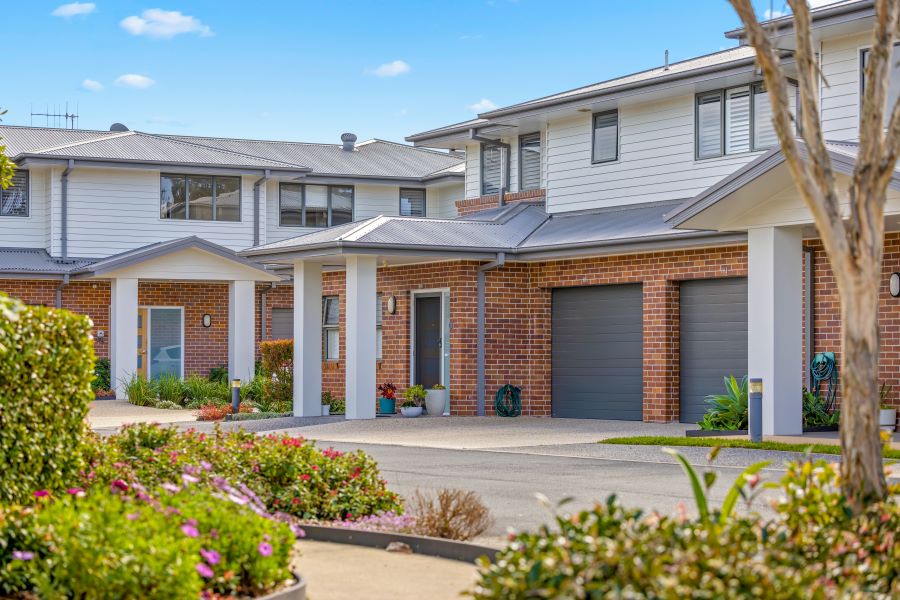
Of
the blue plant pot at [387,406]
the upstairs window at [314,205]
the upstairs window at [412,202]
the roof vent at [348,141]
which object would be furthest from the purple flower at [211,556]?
the roof vent at [348,141]

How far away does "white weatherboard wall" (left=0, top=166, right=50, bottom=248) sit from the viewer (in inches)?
1340

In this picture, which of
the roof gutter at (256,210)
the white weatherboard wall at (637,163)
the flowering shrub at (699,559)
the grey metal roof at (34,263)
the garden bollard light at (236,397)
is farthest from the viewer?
the roof gutter at (256,210)

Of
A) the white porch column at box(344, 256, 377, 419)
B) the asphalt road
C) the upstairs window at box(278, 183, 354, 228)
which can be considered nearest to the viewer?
the asphalt road

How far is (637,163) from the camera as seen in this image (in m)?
24.3

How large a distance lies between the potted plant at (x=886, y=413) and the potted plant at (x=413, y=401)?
9.08 metres

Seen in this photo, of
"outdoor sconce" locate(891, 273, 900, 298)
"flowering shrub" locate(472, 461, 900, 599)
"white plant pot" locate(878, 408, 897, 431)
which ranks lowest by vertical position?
"white plant pot" locate(878, 408, 897, 431)

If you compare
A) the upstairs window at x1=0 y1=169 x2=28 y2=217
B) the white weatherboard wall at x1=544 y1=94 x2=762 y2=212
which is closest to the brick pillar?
the white weatherboard wall at x1=544 y1=94 x2=762 y2=212

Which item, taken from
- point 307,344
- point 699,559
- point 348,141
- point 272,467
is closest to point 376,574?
point 272,467

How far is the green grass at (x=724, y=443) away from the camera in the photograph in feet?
50.2

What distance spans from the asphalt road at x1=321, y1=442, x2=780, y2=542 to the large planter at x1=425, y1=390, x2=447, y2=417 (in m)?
6.92

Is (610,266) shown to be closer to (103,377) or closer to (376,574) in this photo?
(103,377)

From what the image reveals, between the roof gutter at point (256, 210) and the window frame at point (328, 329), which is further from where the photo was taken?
the roof gutter at point (256, 210)

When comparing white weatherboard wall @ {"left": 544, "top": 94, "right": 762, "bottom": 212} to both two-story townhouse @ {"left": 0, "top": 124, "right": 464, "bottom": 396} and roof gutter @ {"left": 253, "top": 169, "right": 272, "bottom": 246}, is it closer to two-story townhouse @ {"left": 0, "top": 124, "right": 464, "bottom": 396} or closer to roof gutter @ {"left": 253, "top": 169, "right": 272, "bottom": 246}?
two-story townhouse @ {"left": 0, "top": 124, "right": 464, "bottom": 396}

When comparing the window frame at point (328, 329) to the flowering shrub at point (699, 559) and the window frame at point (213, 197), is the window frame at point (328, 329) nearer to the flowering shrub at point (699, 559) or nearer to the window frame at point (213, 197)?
the window frame at point (213, 197)
